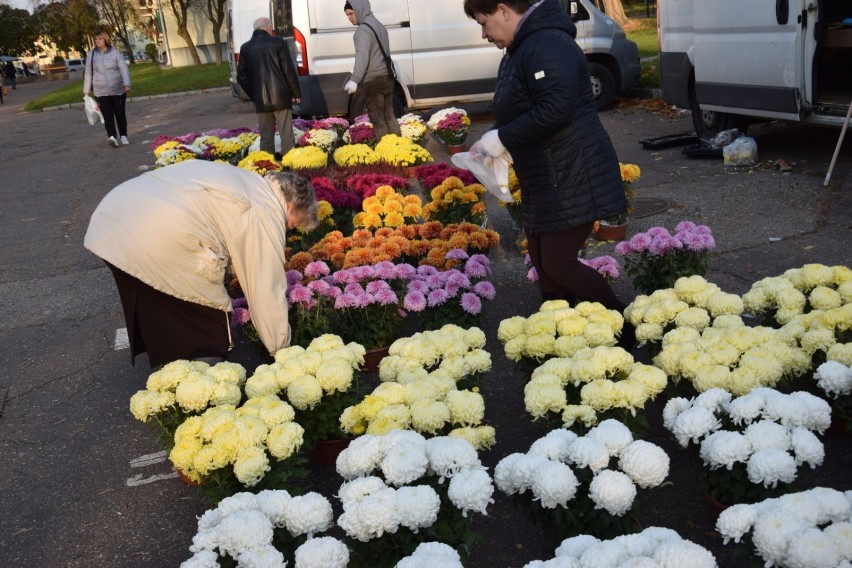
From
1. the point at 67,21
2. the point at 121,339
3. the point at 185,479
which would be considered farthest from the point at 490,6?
the point at 67,21

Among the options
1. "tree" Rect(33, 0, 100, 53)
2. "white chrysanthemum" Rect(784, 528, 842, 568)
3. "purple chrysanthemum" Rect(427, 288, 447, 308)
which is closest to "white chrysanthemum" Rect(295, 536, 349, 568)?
"white chrysanthemum" Rect(784, 528, 842, 568)

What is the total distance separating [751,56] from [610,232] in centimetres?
329

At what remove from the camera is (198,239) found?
179 inches

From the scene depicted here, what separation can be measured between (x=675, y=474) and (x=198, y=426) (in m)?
2.01

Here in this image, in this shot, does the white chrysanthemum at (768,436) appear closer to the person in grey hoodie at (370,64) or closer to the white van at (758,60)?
the white van at (758,60)

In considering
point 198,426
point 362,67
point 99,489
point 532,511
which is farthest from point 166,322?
point 362,67

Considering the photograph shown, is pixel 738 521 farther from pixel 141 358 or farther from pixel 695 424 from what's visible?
pixel 141 358

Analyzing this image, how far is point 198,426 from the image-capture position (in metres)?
3.53

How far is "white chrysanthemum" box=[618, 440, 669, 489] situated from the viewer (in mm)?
2875

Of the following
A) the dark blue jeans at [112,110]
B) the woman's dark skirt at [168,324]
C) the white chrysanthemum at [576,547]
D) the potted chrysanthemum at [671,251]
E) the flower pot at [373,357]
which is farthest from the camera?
the dark blue jeans at [112,110]

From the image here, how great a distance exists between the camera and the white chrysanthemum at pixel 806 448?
9.56 feet

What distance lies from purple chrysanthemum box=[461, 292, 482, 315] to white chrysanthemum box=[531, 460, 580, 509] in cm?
219

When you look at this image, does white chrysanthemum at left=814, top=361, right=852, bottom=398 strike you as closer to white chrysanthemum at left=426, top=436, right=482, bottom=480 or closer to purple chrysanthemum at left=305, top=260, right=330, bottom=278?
white chrysanthemum at left=426, top=436, right=482, bottom=480

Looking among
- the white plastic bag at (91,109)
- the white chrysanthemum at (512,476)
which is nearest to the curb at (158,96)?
the white plastic bag at (91,109)
